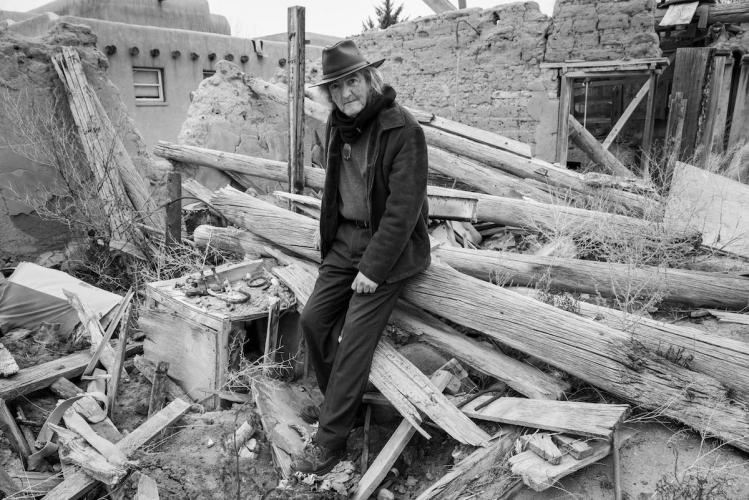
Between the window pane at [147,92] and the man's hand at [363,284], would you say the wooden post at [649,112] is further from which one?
the window pane at [147,92]

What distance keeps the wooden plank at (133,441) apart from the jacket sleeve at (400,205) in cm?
181

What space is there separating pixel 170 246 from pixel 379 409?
299 cm

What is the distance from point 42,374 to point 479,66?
6.63 metres

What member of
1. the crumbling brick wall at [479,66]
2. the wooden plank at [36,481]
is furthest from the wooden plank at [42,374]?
the crumbling brick wall at [479,66]

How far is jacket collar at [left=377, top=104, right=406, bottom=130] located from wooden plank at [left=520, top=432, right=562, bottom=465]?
173 centimetres

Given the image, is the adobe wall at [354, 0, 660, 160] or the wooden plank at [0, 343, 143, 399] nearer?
the wooden plank at [0, 343, 143, 399]

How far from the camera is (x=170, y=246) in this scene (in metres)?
5.22

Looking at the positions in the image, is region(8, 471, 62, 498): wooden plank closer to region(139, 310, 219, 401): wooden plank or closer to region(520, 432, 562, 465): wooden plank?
region(139, 310, 219, 401): wooden plank

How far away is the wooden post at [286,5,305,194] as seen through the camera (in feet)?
15.6

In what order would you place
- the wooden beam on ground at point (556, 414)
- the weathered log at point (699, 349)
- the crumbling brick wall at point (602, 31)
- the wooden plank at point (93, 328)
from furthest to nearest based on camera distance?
1. the crumbling brick wall at point (602, 31)
2. the wooden plank at point (93, 328)
3. the weathered log at point (699, 349)
4. the wooden beam on ground at point (556, 414)

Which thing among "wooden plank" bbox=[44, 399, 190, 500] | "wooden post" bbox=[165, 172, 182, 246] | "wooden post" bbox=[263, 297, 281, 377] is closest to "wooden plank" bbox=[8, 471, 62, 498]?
"wooden plank" bbox=[44, 399, 190, 500]

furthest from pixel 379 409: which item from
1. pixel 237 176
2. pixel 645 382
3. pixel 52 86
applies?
pixel 52 86

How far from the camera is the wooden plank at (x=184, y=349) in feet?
12.5

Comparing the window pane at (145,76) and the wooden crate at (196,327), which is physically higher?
the window pane at (145,76)
